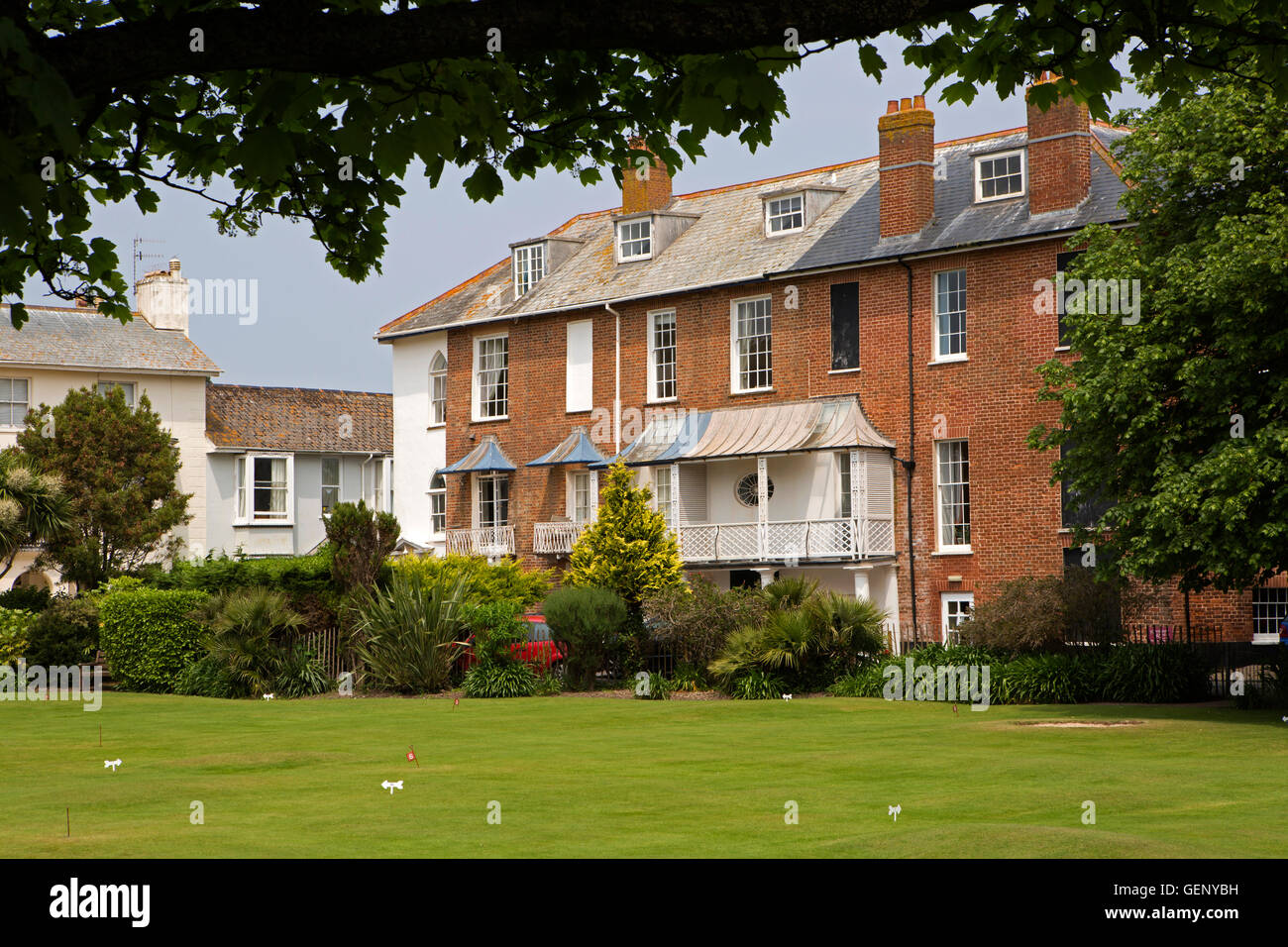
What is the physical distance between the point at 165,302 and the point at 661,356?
23.9m

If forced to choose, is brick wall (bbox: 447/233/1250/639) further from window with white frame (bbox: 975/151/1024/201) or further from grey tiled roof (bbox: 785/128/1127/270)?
window with white frame (bbox: 975/151/1024/201)

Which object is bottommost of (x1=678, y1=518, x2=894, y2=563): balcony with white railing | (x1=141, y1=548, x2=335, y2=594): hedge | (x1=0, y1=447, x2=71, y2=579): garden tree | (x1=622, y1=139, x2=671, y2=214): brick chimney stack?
(x1=141, y1=548, x2=335, y2=594): hedge

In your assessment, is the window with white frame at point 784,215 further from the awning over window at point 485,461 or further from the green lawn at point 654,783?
the green lawn at point 654,783

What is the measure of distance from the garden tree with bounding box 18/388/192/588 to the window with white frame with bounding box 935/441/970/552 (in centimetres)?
2536

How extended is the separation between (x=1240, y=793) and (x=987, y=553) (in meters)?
21.0

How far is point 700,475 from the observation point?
40031mm

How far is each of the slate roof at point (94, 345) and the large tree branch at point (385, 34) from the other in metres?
49.3

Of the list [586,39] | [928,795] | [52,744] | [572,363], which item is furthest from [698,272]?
[586,39]

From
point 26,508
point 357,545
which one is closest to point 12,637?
point 26,508

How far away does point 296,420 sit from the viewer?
5903 cm

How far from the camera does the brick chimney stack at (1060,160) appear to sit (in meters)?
33.7

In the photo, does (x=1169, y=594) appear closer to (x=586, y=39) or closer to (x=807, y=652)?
(x=807, y=652)

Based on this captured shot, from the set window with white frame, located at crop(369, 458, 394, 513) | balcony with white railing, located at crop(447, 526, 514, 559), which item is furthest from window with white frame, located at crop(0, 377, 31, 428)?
balcony with white railing, located at crop(447, 526, 514, 559)

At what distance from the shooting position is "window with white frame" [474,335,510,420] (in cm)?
4466
